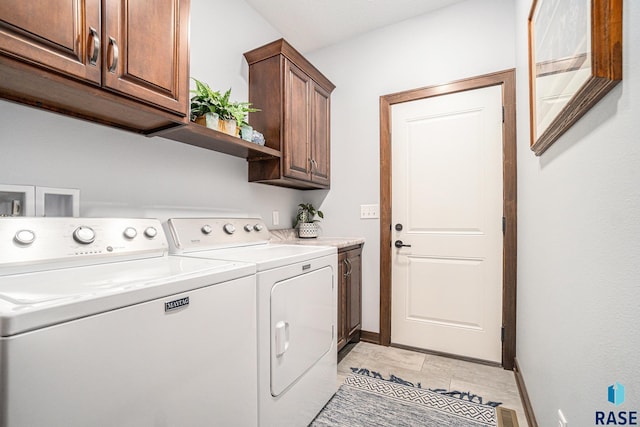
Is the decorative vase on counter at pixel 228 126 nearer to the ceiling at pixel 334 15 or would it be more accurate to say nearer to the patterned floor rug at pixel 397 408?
the ceiling at pixel 334 15

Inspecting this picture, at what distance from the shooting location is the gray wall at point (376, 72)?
216 centimetres

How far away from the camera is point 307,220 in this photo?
2707 mm

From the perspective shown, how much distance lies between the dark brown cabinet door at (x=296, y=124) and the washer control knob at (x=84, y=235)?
1193 mm

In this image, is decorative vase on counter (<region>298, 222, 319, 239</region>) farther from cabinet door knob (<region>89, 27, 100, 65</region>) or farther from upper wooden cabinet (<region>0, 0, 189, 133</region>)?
cabinet door knob (<region>89, 27, 100, 65</region>)

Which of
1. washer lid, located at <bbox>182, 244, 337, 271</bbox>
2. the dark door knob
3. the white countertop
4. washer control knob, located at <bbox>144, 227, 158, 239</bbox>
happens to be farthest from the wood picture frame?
washer control knob, located at <bbox>144, 227, 158, 239</bbox>

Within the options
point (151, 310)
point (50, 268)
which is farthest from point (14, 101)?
point (151, 310)

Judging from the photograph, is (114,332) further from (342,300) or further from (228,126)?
(342,300)

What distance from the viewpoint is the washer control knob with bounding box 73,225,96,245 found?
3.58ft

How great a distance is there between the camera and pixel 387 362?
2172 millimetres

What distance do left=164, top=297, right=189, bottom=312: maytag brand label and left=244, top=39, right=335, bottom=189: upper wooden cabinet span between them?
1313 millimetres

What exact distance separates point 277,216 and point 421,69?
1737 millimetres

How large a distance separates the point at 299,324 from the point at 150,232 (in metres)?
0.84

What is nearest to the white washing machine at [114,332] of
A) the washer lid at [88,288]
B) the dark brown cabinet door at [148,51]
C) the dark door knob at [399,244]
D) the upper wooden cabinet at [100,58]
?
the washer lid at [88,288]

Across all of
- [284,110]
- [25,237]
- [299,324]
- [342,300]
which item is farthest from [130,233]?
[342,300]
